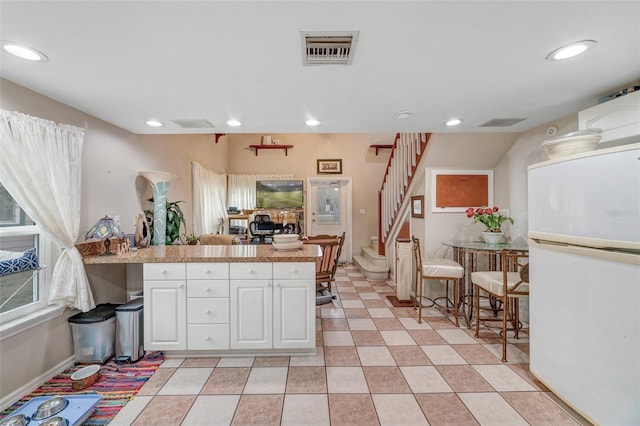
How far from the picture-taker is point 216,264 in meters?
2.29

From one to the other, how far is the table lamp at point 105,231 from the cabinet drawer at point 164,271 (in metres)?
0.48

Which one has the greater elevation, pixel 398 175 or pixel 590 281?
pixel 398 175

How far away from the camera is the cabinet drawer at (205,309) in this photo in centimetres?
228

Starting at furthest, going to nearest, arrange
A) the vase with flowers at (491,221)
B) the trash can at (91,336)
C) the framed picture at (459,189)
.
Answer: the framed picture at (459,189) → the vase with flowers at (491,221) → the trash can at (91,336)

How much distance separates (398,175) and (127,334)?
161 inches

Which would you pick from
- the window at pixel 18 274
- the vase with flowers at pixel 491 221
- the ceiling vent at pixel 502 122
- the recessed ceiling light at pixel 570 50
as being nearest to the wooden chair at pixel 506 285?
the vase with flowers at pixel 491 221

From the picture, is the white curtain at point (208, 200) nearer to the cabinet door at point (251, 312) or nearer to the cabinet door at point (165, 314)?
the cabinet door at point (165, 314)

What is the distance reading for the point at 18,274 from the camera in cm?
180

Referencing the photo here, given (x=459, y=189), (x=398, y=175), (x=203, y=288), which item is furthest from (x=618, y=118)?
(x=203, y=288)

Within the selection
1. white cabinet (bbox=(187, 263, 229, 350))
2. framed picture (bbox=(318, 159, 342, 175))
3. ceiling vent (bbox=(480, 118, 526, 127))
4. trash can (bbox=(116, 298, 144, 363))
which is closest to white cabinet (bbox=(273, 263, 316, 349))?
white cabinet (bbox=(187, 263, 229, 350))

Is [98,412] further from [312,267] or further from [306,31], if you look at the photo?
[306,31]

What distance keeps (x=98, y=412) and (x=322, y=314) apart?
2165mm

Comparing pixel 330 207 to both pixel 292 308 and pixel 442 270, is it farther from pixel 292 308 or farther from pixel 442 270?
pixel 292 308

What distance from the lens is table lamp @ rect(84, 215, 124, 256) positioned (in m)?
2.30
